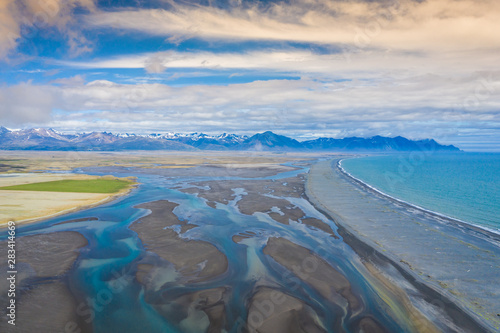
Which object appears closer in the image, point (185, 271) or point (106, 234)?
point (185, 271)

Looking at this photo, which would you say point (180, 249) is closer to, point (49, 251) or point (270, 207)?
point (49, 251)

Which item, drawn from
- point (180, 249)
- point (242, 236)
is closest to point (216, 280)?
point (180, 249)

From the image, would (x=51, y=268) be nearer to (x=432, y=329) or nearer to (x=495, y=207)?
(x=432, y=329)

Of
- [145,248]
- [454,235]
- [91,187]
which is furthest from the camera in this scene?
[91,187]

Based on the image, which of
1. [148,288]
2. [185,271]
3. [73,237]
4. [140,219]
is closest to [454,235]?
[185,271]

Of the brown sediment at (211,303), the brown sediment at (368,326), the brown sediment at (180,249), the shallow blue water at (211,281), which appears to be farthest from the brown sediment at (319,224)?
the brown sediment at (211,303)

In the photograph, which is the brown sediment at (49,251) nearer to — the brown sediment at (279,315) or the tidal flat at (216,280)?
the tidal flat at (216,280)

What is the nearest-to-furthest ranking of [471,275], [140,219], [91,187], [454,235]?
[471,275] → [454,235] → [140,219] → [91,187]
